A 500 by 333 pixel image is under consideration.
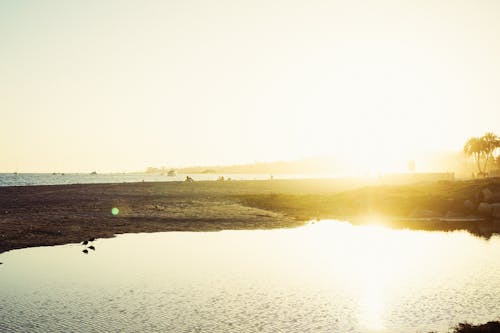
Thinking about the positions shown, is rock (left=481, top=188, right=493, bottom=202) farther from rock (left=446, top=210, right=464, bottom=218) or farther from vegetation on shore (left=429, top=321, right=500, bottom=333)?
vegetation on shore (left=429, top=321, right=500, bottom=333)

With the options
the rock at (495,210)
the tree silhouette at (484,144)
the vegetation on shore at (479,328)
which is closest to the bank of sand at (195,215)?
the rock at (495,210)

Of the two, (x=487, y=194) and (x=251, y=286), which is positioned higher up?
(x=487, y=194)

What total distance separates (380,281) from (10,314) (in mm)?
16650

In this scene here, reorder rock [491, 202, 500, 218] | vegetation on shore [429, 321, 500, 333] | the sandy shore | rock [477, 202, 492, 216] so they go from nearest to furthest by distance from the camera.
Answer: vegetation on shore [429, 321, 500, 333] → the sandy shore → rock [491, 202, 500, 218] → rock [477, 202, 492, 216]

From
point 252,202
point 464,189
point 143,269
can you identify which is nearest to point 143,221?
point 143,269

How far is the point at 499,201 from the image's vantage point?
2047 inches

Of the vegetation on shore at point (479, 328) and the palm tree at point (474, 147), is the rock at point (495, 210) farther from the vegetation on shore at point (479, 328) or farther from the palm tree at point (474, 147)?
the palm tree at point (474, 147)

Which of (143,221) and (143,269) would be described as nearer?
(143,269)

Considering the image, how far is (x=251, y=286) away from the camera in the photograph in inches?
808

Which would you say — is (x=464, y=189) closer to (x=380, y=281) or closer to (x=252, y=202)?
(x=252, y=202)

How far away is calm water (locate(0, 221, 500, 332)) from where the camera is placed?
51.0ft

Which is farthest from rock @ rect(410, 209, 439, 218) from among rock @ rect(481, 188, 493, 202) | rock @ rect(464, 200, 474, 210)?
rock @ rect(481, 188, 493, 202)

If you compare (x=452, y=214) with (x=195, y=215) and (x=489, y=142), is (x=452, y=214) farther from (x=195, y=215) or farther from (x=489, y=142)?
(x=489, y=142)

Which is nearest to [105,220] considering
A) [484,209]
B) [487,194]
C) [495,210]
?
[484,209]
